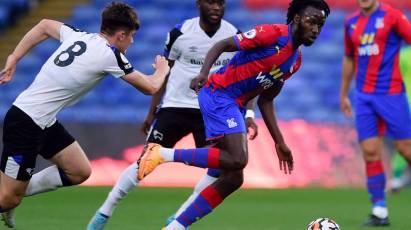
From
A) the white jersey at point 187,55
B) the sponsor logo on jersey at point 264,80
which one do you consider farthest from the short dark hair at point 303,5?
the white jersey at point 187,55

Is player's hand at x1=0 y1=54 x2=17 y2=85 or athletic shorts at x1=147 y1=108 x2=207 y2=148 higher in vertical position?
player's hand at x1=0 y1=54 x2=17 y2=85

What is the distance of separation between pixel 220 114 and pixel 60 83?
1.25 meters

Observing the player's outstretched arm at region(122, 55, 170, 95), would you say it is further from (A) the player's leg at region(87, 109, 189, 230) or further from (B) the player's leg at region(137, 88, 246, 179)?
(A) the player's leg at region(87, 109, 189, 230)

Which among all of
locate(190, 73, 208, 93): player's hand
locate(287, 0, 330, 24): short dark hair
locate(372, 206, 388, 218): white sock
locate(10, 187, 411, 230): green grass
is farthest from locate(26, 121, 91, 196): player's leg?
locate(372, 206, 388, 218): white sock

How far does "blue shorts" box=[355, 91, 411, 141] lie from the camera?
29.8 feet

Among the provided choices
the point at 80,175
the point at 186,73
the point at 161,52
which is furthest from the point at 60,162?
the point at 161,52

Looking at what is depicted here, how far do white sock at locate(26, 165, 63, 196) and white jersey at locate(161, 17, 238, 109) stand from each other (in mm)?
1376

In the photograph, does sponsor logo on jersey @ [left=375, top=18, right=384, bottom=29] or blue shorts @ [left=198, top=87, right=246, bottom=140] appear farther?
sponsor logo on jersey @ [left=375, top=18, right=384, bottom=29]

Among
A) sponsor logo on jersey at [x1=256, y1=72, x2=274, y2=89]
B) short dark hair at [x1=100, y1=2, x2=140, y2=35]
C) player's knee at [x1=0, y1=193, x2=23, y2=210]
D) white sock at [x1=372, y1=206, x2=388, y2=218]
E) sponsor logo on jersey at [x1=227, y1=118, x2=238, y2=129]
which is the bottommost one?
white sock at [x1=372, y1=206, x2=388, y2=218]

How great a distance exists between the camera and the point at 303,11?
6898 mm

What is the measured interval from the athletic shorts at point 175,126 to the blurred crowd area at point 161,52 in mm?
5132

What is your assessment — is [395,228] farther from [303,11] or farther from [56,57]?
[56,57]

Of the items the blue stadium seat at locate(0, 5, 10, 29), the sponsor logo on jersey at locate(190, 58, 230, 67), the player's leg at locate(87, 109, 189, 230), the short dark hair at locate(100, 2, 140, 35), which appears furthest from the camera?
the blue stadium seat at locate(0, 5, 10, 29)

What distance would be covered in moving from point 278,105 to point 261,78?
8.12 metres
